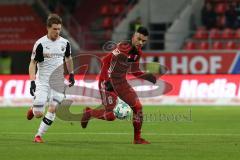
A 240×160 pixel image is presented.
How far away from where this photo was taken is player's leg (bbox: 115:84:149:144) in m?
14.9

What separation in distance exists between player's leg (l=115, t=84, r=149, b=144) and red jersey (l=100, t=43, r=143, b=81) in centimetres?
33

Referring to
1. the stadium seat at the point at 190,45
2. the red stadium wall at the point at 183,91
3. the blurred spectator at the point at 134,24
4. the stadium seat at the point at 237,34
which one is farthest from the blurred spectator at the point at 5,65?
the stadium seat at the point at 237,34

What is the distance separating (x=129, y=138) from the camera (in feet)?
53.6

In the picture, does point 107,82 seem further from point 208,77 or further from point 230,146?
point 208,77

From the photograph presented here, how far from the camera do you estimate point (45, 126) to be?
15156 millimetres

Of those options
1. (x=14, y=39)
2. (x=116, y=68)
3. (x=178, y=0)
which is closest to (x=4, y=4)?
(x=14, y=39)

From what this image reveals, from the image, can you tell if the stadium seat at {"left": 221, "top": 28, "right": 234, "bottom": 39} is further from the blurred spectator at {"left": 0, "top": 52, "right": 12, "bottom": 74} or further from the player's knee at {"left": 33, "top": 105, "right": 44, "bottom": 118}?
the player's knee at {"left": 33, "top": 105, "right": 44, "bottom": 118}

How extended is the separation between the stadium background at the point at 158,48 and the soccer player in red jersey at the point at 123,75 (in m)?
2.83

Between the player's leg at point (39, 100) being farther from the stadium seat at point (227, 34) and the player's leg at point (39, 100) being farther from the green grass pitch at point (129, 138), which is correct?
the stadium seat at point (227, 34)

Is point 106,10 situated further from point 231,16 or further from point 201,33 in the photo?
point 231,16

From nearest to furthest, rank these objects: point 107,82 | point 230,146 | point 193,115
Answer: point 230,146
point 107,82
point 193,115

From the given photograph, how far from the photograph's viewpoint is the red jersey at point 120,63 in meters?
15.0

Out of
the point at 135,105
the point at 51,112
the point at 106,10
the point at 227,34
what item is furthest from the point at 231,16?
the point at 51,112

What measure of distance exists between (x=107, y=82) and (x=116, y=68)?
0.40 m
